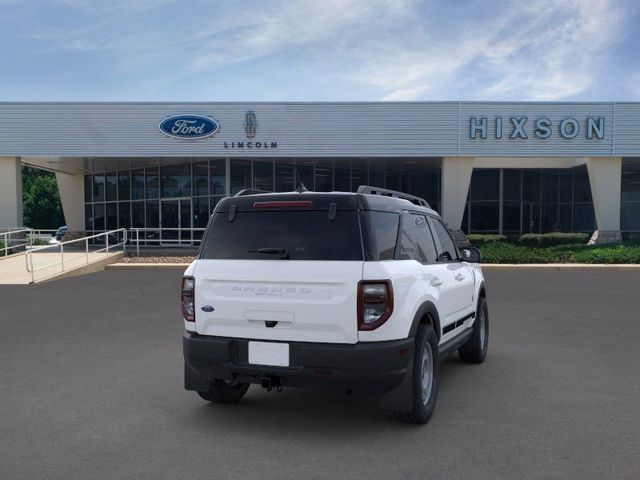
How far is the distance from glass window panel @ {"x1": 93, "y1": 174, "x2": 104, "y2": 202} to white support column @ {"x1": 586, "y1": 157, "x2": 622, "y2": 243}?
2370 centimetres

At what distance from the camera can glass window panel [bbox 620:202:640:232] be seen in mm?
33969

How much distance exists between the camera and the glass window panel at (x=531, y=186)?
105 ft

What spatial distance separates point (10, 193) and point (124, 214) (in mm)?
6312

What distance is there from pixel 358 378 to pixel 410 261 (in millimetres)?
1120

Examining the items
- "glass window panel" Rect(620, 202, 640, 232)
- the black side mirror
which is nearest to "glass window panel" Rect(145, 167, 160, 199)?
the black side mirror

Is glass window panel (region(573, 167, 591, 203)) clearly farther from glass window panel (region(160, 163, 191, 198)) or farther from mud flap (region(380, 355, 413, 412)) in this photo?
mud flap (region(380, 355, 413, 412))

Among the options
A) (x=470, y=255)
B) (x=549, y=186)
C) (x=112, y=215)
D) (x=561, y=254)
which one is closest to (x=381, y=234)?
(x=470, y=255)

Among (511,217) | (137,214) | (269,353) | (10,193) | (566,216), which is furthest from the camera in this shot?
(566,216)

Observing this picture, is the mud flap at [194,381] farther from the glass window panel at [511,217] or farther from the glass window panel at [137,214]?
the glass window panel at [511,217]

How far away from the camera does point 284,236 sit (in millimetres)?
4652

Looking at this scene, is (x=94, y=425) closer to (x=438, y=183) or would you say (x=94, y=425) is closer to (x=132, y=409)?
(x=132, y=409)

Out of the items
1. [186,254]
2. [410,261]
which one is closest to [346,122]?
[186,254]

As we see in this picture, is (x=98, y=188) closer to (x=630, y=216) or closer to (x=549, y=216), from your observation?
(x=549, y=216)

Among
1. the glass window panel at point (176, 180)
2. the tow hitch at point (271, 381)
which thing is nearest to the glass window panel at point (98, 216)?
the glass window panel at point (176, 180)
